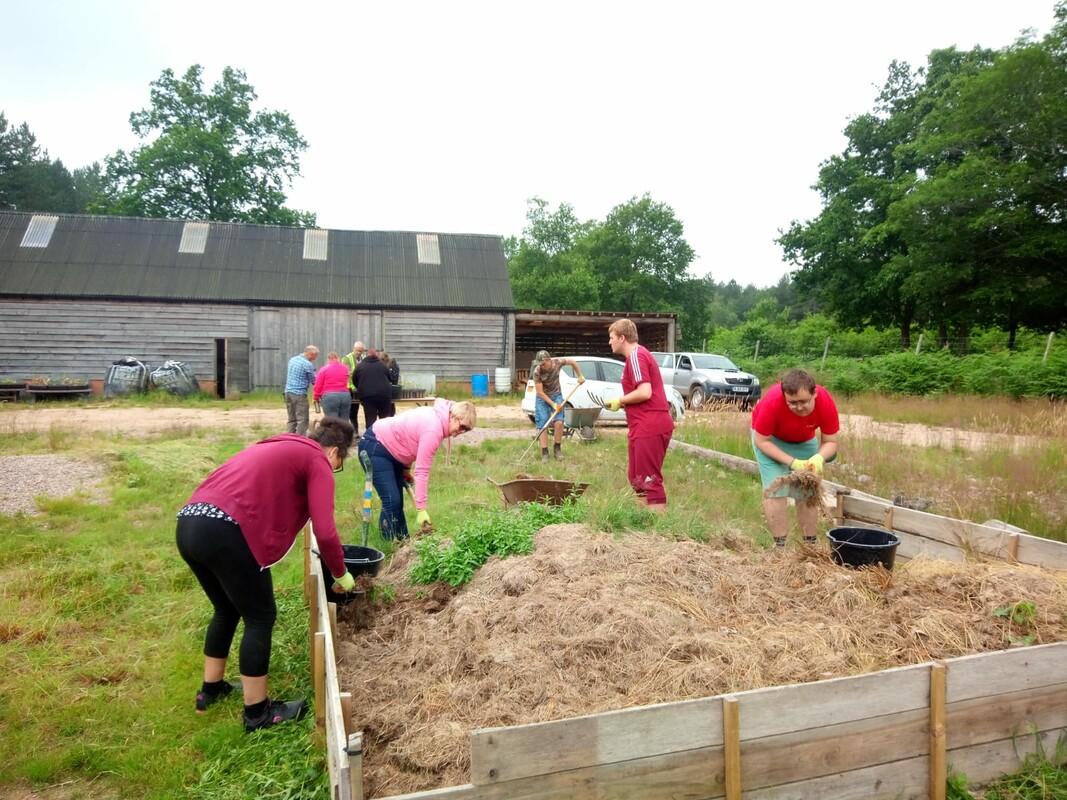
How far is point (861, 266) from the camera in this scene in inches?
1233

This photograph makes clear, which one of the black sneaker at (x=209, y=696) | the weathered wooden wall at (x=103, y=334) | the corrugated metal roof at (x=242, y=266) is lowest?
the black sneaker at (x=209, y=696)

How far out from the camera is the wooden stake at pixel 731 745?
221cm

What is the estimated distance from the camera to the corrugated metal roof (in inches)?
874

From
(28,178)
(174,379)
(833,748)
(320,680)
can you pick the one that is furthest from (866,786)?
(28,178)

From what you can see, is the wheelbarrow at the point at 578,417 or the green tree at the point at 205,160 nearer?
the wheelbarrow at the point at 578,417

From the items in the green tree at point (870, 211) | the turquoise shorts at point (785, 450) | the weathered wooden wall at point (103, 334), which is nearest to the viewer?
the turquoise shorts at point (785, 450)

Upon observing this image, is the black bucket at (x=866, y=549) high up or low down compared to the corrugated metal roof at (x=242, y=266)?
down

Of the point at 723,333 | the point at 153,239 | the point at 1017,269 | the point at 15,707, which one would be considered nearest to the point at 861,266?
the point at 1017,269

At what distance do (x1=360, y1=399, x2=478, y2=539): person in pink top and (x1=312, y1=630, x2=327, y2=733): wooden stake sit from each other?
180 cm

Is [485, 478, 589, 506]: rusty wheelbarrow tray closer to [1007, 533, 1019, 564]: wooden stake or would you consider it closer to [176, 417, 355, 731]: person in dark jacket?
[176, 417, 355, 731]: person in dark jacket

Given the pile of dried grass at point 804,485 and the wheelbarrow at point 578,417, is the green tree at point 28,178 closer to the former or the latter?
the wheelbarrow at point 578,417

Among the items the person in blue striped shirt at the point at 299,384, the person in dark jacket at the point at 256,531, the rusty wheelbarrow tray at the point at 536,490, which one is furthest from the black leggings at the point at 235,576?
the person in blue striped shirt at the point at 299,384

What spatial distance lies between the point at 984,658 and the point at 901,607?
2.44 feet

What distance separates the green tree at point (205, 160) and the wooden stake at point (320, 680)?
4339cm
